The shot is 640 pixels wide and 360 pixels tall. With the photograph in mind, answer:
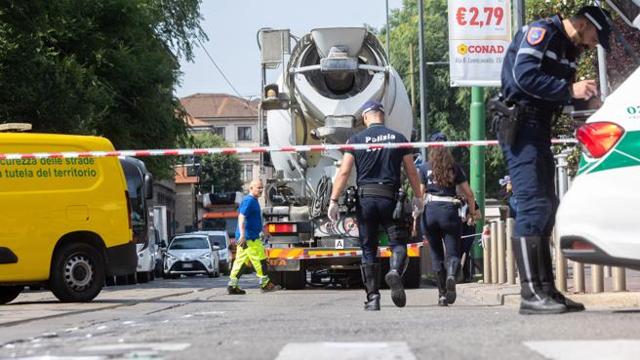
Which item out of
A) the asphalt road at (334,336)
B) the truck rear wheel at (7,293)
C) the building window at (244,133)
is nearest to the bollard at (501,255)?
the asphalt road at (334,336)

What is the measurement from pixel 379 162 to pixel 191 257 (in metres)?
32.0

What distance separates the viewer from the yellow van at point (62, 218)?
52.6 feet

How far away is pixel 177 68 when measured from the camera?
3809cm

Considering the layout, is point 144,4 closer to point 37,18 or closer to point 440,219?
point 37,18

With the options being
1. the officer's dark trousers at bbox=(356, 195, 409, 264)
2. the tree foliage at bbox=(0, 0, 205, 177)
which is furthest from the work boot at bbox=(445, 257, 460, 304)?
the tree foliage at bbox=(0, 0, 205, 177)

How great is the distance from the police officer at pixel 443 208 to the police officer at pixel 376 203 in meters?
1.19

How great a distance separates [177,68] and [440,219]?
82.7 feet

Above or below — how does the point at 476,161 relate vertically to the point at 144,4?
below

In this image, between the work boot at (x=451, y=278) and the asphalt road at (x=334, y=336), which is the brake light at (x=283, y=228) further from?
the asphalt road at (x=334, y=336)

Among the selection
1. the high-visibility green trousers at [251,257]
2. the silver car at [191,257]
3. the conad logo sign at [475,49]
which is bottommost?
the silver car at [191,257]

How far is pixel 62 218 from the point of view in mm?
16547

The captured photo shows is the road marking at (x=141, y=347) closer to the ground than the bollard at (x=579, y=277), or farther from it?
farther from it

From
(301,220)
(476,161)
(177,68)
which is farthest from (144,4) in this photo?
(301,220)

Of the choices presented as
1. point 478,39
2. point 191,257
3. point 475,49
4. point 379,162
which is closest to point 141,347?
point 379,162
